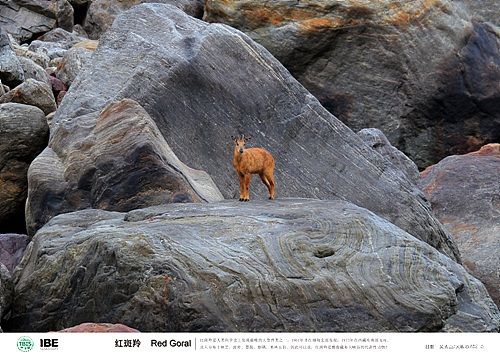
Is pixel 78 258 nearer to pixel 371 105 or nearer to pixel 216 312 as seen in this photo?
pixel 216 312

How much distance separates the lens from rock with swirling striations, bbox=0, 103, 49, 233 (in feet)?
66.3

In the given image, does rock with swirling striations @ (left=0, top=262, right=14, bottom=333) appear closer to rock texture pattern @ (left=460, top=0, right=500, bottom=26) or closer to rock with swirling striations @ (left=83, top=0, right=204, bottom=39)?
rock texture pattern @ (left=460, top=0, right=500, bottom=26)

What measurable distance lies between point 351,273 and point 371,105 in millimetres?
16044

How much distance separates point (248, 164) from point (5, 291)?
375 centimetres

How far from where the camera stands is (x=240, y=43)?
2055 centimetres

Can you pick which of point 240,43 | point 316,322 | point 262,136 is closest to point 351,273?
point 316,322

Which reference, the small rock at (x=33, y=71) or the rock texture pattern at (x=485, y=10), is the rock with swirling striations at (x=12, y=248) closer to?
the small rock at (x=33, y=71)

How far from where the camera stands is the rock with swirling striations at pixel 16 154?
796 inches

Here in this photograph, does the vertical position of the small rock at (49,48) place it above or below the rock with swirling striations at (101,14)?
above

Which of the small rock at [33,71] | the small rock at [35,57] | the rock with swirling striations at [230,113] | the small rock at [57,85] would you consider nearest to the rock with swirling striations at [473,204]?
the rock with swirling striations at [230,113]

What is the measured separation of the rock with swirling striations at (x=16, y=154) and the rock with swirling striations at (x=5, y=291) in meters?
6.12

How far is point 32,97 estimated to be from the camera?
24.1 m
